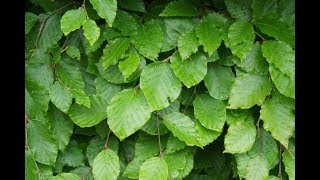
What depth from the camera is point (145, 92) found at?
45.6 inches

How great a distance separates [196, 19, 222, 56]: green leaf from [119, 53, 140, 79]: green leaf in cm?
21

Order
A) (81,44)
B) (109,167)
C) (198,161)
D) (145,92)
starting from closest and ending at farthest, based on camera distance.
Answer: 1. (145,92)
2. (109,167)
3. (81,44)
4. (198,161)

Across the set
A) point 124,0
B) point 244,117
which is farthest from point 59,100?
point 244,117

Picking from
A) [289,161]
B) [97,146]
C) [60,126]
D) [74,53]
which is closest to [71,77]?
[74,53]

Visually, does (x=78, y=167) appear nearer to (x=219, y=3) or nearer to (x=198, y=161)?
(x=198, y=161)

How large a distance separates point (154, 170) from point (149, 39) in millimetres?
421

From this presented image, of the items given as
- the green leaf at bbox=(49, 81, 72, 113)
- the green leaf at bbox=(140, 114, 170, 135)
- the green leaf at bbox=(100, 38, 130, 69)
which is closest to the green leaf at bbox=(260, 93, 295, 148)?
the green leaf at bbox=(140, 114, 170, 135)

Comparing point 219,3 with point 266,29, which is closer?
point 266,29

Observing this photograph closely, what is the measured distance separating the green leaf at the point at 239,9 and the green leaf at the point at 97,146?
0.62 m

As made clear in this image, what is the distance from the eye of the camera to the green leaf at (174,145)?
1.28 metres

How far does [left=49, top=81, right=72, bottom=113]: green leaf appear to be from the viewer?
1.23 metres

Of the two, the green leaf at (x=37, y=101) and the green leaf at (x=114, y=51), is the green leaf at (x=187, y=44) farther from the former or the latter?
the green leaf at (x=37, y=101)

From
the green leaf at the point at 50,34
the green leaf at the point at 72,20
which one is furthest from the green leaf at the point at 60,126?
the green leaf at the point at 72,20

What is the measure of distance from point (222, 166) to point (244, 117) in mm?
350
